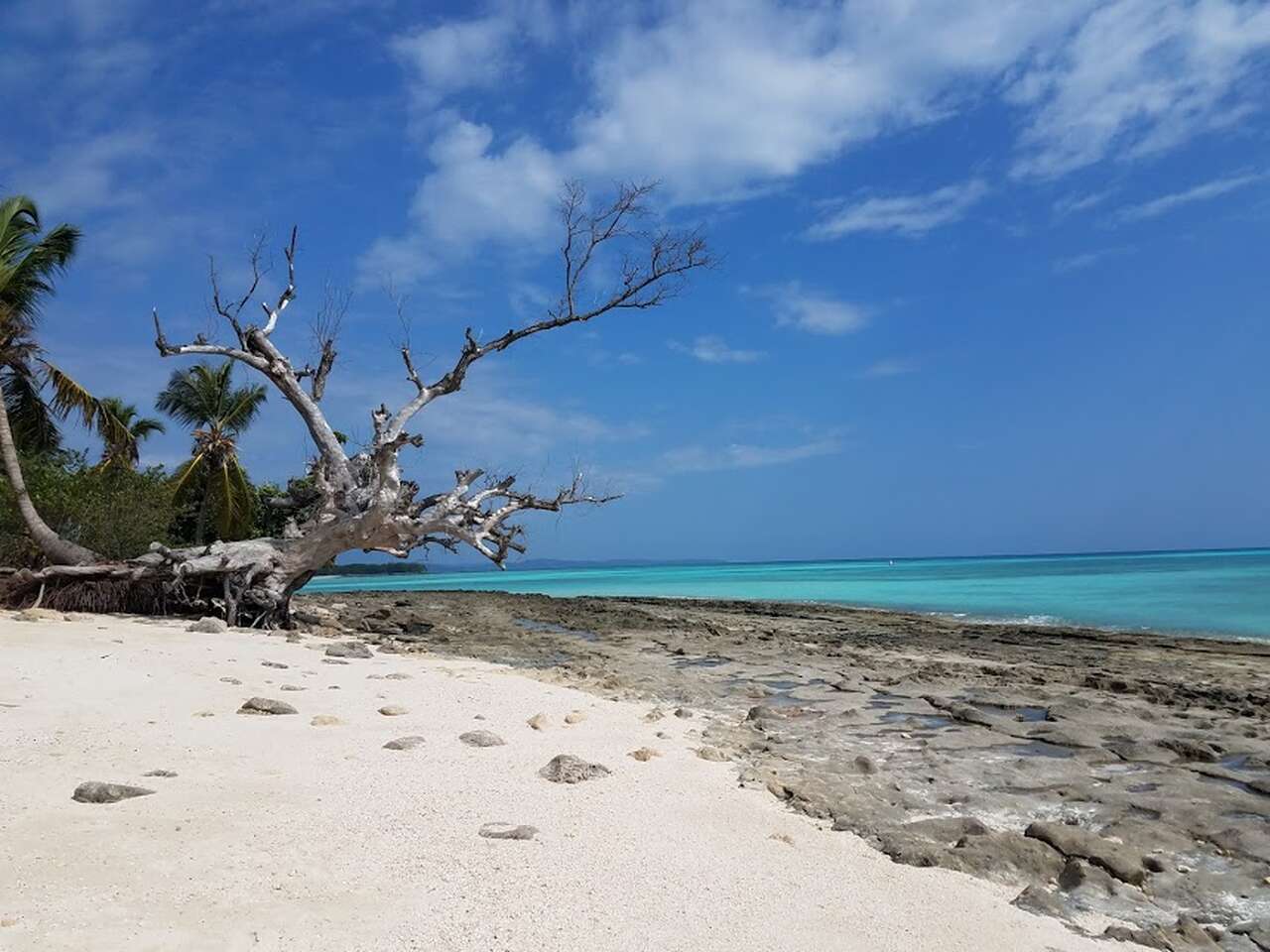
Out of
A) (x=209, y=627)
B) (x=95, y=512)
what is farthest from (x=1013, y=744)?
(x=95, y=512)

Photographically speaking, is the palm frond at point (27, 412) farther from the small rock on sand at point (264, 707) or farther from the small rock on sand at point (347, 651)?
the small rock on sand at point (264, 707)

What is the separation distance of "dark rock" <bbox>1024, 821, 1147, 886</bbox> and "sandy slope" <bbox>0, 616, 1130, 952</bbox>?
31.4 inches

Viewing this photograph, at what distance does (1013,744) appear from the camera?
23.3 ft

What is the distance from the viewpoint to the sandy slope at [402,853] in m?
2.94

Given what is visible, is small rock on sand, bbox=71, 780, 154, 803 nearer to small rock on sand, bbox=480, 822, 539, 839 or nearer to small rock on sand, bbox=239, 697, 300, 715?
small rock on sand, bbox=480, 822, 539, 839

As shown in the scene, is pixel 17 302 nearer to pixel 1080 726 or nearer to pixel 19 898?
pixel 19 898

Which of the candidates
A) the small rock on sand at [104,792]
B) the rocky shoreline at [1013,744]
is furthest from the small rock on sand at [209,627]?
the small rock on sand at [104,792]

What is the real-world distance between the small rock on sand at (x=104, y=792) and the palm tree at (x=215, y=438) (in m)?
26.3

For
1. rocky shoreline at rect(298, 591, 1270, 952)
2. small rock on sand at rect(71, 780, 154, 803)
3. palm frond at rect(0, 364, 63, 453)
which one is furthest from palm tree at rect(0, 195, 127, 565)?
small rock on sand at rect(71, 780, 154, 803)

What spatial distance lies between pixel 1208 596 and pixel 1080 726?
2606 cm

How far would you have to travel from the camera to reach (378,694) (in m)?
7.32

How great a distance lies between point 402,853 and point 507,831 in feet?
1.70

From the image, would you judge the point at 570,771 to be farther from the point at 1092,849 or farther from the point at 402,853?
the point at 1092,849

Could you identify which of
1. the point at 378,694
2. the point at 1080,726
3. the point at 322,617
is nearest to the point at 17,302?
the point at 322,617
